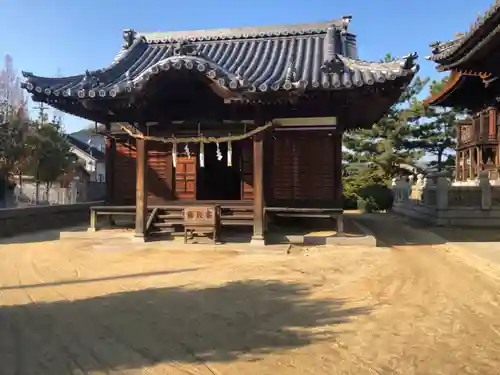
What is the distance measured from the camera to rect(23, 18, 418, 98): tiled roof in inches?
380

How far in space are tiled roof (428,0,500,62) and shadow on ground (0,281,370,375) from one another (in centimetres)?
727

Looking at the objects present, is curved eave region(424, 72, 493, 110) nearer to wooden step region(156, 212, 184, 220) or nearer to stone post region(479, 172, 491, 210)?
stone post region(479, 172, 491, 210)

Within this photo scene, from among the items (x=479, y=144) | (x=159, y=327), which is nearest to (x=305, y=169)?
(x=159, y=327)

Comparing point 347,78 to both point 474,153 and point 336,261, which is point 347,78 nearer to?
point 336,261

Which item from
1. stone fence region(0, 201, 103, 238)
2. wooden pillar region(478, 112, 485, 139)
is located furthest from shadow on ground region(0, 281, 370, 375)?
wooden pillar region(478, 112, 485, 139)

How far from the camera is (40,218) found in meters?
14.9

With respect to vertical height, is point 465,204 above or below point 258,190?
below

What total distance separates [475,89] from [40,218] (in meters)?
17.0

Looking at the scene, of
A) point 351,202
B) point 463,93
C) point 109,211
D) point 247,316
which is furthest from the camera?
point 351,202

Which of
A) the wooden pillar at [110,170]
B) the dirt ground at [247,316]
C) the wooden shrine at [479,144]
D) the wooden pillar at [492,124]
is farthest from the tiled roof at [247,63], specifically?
the wooden shrine at [479,144]

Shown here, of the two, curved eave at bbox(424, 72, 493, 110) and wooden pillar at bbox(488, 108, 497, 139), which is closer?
curved eave at bbox(424, 72, 493, 110)

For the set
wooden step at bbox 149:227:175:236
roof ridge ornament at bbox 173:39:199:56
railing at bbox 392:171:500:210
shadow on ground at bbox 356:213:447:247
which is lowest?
shadow on ground at bbox 356:213:447:247

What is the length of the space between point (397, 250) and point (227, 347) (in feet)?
23.2

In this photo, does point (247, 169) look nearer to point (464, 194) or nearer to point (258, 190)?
point (258, 190)
